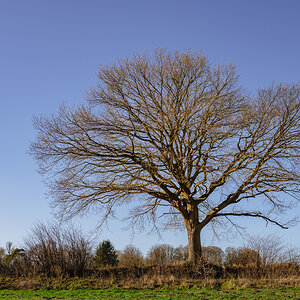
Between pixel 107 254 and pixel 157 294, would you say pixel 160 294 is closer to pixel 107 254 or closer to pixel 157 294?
pixel 157 294

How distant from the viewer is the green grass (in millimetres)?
10156

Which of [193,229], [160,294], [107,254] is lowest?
[160,294]

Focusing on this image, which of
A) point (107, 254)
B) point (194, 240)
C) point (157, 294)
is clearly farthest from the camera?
point (107, 254)

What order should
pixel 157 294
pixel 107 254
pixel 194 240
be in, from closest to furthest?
pixel 157 294, pixel 194 240, pixel 107 254

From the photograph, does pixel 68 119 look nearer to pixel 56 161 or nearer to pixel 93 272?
pixel 56 161

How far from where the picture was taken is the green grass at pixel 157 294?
10156 millimetres

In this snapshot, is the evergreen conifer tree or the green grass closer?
the green grass

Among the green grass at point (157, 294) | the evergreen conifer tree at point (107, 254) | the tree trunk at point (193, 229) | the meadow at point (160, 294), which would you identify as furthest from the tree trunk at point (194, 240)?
the evergreen conifer tree at point (107, 254)

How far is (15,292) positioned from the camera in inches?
456

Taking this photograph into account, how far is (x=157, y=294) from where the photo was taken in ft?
35.0

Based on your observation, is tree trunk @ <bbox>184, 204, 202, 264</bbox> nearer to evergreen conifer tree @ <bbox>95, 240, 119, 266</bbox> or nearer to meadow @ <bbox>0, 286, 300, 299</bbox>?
meadow @ <bbox>0, 286, 300, 299</bbox>

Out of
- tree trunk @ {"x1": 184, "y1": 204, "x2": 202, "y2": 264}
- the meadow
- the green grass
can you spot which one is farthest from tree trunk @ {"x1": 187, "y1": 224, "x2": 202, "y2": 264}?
the green grass

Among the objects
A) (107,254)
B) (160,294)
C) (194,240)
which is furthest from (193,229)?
(107,254)

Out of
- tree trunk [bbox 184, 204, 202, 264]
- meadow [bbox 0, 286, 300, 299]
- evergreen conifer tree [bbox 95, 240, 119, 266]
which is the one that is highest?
tree trunk [bbox 184, 204, 202, 264]
